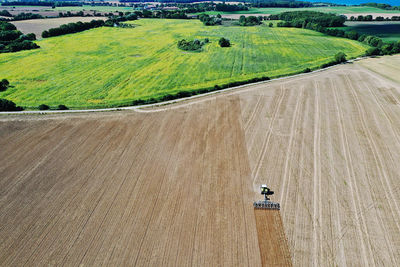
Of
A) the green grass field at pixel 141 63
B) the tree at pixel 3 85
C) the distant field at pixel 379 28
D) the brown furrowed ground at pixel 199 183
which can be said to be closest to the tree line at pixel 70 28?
the green grass field at pixel 141 63

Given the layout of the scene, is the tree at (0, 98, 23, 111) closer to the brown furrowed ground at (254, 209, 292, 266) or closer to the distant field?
the brown furrowed ground at (254, 209, 292, 266)

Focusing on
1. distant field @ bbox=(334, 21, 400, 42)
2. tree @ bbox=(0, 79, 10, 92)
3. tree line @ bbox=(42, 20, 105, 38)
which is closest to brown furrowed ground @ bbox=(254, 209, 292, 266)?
tree @ bbox=(0, 79, 10, 92)

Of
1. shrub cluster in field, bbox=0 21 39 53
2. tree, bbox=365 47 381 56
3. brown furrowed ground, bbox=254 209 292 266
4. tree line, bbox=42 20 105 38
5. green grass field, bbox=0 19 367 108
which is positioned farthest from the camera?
tree line, bbox=42 20 105 38

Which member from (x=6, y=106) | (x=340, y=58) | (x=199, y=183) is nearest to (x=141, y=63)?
(x=6, y=106)

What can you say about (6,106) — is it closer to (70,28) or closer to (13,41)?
(13,41)

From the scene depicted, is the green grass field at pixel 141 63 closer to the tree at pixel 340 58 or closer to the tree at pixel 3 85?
the tree at pixel 3 85

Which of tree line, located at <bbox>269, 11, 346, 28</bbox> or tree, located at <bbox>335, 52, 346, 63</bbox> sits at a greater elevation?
tree line, located at <bbox>269, 11, 346, 28</bbox>
